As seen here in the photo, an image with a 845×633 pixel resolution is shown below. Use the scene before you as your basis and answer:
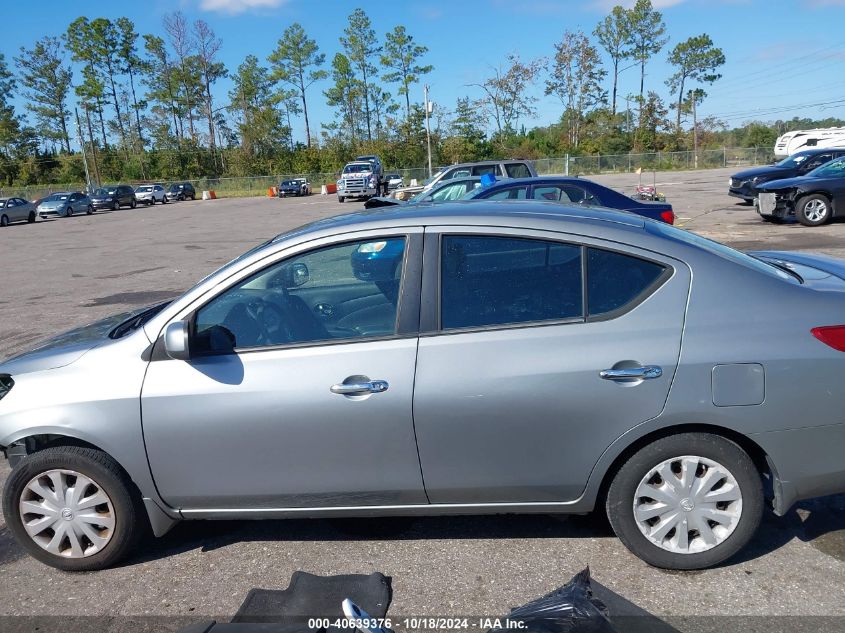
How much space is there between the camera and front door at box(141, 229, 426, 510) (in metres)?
3.17

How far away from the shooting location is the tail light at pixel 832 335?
10.0 ft

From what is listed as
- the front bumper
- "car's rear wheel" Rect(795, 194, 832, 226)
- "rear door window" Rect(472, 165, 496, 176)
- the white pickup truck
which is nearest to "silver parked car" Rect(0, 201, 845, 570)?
"rear door window" Rect(472, 165, 496, 176)

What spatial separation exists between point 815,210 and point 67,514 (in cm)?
1605

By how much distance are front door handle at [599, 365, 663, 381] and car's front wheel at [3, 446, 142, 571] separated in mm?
2406

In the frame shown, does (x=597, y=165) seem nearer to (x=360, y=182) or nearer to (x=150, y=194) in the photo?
(x=360, y=182)

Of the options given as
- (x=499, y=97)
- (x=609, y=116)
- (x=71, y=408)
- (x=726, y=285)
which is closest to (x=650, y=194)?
(x=726, y=285)

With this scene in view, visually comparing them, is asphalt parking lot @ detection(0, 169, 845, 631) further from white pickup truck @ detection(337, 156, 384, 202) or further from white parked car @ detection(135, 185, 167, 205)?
white parked car @ detection(135, 185, 167, 205)

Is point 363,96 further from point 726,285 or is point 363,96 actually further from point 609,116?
point 726,285

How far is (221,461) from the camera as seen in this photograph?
10.8 ft

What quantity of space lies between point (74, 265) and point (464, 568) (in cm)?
1612

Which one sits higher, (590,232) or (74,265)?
(590,232)

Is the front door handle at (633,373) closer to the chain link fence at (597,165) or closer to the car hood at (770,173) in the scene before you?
the car hood at (770,173)

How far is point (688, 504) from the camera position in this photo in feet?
10.4

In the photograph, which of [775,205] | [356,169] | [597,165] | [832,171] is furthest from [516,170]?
[597,165]
